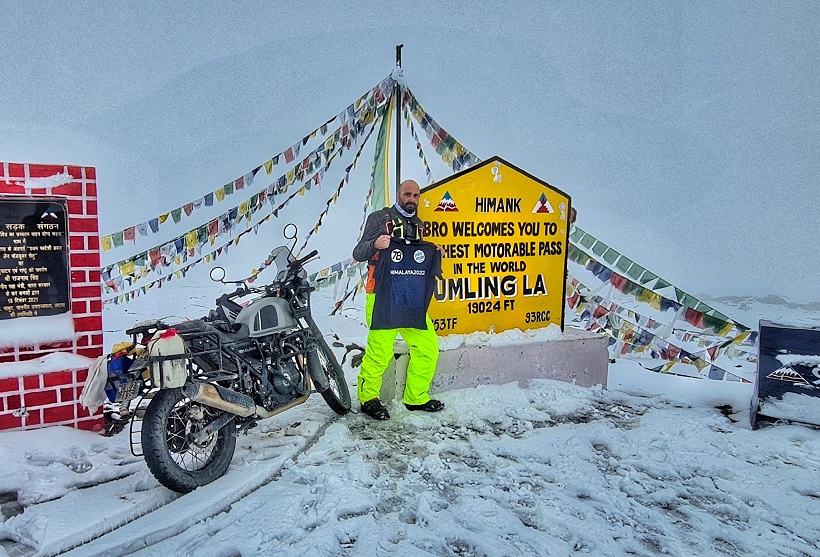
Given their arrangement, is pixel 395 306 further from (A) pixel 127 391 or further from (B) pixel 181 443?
(A) pixel 127 391

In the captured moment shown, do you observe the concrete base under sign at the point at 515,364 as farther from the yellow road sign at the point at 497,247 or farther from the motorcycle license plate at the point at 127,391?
the motorcycle license plate at the point at 127,391

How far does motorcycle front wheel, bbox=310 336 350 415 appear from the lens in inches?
132

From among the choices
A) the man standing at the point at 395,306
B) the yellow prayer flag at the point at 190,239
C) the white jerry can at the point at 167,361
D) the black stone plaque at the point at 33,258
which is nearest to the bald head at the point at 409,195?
the man standing at the point at 395,306

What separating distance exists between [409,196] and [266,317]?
4.66 feet

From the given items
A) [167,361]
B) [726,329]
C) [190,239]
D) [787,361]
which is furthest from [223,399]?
[726,329]

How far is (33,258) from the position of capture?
2.89m

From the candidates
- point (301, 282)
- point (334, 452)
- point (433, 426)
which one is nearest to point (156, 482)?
point (334, 452)

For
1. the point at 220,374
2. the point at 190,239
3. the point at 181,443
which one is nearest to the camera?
the point at 181,443

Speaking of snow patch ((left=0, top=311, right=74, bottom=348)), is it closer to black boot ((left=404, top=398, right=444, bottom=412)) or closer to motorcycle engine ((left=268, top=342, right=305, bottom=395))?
motorcycle engine ((left=268, top=342, right=305, bottom=395))

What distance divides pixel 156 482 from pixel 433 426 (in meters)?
1.67

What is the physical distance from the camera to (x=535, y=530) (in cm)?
211

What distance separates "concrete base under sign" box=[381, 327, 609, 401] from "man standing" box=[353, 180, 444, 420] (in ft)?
0.63

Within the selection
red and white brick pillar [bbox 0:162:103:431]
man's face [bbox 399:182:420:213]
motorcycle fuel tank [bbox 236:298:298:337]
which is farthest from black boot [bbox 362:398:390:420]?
red and white brick pillar [bbox 0:162:103:431]

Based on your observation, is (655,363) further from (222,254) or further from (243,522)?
(222,254)
